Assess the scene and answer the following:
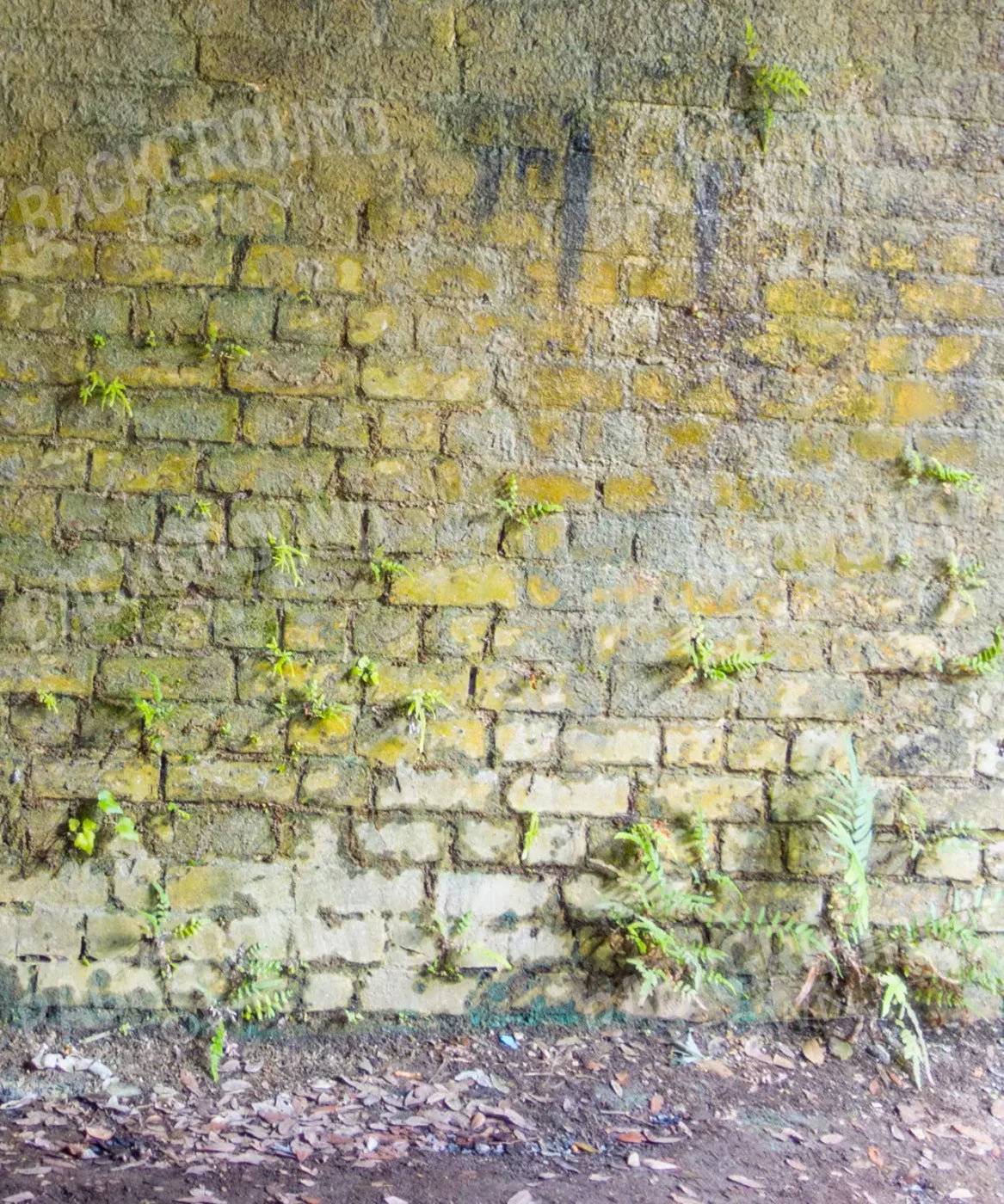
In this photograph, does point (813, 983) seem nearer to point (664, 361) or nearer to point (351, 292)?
point (664, 361)

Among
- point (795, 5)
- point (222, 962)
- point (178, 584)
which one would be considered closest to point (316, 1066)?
point (222, 962)

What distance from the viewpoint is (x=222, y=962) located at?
3.04 meters

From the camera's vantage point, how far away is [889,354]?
3148mm

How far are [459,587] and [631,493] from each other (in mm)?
608

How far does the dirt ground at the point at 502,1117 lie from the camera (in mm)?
2488

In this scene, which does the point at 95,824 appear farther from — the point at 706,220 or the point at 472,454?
the point at 706,220

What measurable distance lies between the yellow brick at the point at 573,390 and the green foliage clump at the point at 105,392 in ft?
4.02

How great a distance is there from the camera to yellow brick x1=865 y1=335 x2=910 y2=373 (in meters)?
3.15

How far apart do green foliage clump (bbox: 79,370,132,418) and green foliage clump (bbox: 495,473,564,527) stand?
3.76 feet

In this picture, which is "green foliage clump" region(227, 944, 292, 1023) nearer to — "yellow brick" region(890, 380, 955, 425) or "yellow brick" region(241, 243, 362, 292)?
"yellow brick" region(241, 243, 362, 292)

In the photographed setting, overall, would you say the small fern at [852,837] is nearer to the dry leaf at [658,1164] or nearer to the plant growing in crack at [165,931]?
the dry leaf at [658,1164]

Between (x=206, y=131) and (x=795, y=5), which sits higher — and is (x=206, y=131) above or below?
below

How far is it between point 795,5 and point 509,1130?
134 inches

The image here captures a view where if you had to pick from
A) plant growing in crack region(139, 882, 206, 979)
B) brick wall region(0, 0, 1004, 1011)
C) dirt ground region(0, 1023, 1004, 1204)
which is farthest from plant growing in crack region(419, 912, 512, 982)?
plant growing in crack region(139, 882, 206, 979)
